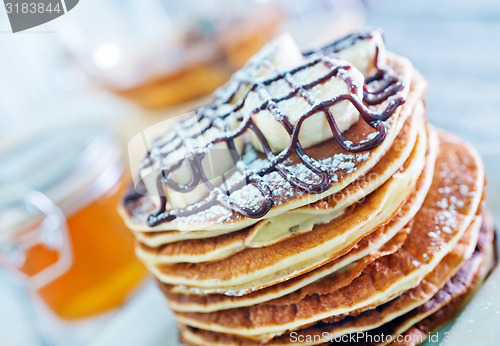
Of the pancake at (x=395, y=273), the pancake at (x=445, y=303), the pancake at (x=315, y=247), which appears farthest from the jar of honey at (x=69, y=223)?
the pancake at (x=445, y=303)

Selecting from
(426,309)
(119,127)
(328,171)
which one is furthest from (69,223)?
(426,309)

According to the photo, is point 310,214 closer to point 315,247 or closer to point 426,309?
point 315,247

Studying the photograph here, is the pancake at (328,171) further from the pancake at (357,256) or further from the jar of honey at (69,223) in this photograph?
the jar of honey at (69,223)

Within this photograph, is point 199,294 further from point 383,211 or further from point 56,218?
point 56,218

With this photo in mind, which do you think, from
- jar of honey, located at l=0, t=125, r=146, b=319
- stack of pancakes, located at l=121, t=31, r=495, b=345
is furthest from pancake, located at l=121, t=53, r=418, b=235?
jar of honey, located at l=0, t=125, r=146, b=319

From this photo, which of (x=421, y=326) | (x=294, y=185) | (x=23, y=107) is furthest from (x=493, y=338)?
(x=23, y=107)

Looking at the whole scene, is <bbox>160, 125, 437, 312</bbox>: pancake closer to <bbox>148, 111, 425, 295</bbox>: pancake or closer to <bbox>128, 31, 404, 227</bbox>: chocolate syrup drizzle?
<bbox>148, 111, 425, 295</bbox>: pancake

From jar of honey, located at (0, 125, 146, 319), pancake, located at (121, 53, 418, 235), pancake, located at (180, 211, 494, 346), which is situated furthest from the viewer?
jar of honey, located at (0, 125, 146, 319)
